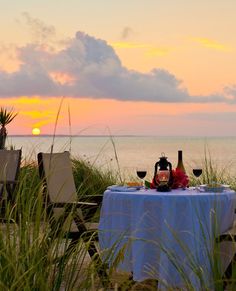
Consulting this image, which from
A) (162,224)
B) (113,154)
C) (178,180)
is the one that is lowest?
(162,224)

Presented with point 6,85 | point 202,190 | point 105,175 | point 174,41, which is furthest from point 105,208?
point 6,85

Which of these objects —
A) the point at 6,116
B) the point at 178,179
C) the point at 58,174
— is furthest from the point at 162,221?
the point at 6,116

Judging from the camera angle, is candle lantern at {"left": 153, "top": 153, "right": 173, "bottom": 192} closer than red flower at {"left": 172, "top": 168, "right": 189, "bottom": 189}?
Yes

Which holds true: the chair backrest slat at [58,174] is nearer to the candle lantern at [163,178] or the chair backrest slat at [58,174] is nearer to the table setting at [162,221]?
the table setting at [162,221]

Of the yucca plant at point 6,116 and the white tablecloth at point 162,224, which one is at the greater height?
the yucca plant at point 6,116

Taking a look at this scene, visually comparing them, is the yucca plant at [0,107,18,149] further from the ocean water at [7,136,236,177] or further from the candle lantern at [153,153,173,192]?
the candle lantern at [153,153,173,192]

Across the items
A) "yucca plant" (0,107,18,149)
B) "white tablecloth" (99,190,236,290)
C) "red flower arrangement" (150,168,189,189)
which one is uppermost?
"yucca plant" (0,107,18,149)

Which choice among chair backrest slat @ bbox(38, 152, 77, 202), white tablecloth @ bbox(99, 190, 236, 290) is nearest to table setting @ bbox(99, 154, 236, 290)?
white tablecloth @ bbox(99, 190, 236, 290)

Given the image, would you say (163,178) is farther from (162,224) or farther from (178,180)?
(162,224)

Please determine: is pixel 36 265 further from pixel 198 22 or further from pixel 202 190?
pixel 198 22

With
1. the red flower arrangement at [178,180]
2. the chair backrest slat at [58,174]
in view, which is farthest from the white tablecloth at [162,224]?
the chair backrest slat at [58,174]

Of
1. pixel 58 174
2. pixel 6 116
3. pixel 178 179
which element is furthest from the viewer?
pixel 6 116

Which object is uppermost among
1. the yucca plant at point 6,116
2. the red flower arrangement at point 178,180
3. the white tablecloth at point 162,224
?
the yucca plant at point 6,116

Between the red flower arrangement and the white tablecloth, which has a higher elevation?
the red flower arrangement
